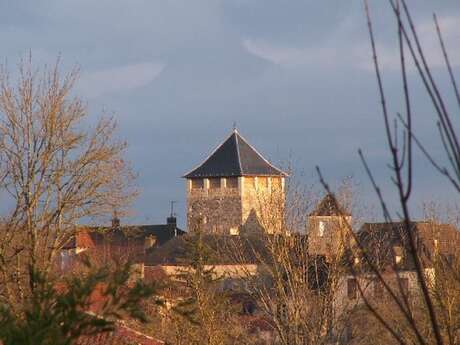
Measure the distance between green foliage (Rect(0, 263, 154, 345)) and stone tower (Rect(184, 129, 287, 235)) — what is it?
89583 millimetres

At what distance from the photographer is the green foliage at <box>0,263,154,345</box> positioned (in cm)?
435

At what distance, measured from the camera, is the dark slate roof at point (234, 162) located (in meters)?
98.2

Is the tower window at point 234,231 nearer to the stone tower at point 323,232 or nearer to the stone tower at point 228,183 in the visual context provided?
the stone tower at point 228,183

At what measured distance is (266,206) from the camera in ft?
86.8

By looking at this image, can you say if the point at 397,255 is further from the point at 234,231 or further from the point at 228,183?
the point at 228,183

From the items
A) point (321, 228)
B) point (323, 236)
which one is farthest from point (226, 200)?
point (323, 236)

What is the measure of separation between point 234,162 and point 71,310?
→ 94.4 meters

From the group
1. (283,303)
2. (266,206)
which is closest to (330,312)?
(283,303)

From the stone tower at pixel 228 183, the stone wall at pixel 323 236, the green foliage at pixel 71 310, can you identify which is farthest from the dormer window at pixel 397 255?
the stone tower at pixel 228 183

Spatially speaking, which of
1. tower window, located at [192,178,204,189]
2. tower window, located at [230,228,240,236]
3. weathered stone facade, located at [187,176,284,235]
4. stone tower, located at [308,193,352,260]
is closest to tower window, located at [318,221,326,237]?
stone tower, located at [308,193,352,260]

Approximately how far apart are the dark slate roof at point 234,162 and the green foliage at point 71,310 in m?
92.5

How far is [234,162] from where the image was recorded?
98750 mm

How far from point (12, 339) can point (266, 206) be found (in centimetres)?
2214

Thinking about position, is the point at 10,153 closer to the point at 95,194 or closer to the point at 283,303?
the point at 95,194
